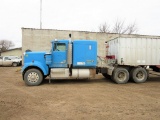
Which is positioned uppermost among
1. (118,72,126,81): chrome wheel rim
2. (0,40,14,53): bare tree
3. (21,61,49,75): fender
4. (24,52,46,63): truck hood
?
(0,40,14,53): bare tree

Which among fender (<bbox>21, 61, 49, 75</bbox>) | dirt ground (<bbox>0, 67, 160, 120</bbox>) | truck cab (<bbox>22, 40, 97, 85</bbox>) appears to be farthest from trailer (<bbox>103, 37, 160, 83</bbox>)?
fender (<bbox>21, 61, 49, 75</bbox>)

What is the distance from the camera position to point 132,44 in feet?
37.0

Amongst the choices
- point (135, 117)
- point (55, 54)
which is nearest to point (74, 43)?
point (55, 54)

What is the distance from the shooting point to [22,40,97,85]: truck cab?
404 inches

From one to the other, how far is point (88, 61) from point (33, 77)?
3.56 metres

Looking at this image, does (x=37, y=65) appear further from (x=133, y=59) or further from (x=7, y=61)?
(x=7, y=61)

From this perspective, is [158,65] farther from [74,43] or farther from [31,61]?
[31,61]

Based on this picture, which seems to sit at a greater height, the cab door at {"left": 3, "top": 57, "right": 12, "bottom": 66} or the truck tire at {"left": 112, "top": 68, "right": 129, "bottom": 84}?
the cab door at {"left": 3, "top": 57, "right": 12, "bottom": 66}

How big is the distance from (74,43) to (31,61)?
290 cm

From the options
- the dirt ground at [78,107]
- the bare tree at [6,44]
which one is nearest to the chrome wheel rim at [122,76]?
the dirt ground at [78,107]

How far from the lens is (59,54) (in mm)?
10500

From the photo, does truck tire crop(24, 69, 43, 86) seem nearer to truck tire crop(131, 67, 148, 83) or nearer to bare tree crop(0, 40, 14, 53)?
truck tire crop(131, 67, 148, 83)

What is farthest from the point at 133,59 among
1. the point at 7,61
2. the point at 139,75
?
the point at 7,61

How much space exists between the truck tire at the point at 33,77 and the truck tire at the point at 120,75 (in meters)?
4.82
